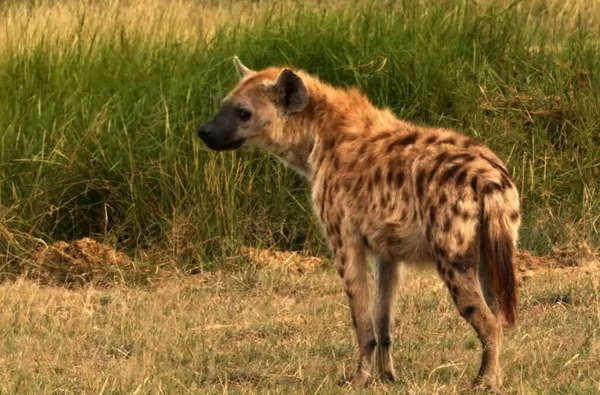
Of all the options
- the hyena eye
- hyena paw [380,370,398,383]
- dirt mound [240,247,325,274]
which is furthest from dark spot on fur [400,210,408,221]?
dirt mound [240,247,325,274]

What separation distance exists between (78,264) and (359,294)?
8.14ft

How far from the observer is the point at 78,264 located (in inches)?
266

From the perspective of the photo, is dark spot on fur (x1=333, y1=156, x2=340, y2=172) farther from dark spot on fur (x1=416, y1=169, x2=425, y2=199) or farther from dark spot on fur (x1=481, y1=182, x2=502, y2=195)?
dark spot on fur (x1=481, y1=182, x2=502, y2=195)

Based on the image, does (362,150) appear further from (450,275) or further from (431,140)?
(450,275)

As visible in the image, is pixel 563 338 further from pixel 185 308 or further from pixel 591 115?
pixel 591 115

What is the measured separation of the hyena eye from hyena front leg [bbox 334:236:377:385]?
0.83 m

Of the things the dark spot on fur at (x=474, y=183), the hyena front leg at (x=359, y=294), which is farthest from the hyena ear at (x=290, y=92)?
the dark spot on fur at (x=474, y=183)

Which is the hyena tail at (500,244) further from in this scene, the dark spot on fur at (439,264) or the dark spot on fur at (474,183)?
the dark spot on fur at (439,264)

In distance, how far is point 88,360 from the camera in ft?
16.5

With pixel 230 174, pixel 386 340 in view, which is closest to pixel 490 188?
pixel 386 340

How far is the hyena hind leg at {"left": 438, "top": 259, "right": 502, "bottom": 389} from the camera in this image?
4156 millimetres

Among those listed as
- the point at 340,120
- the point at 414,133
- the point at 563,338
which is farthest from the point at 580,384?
the point at 340,120

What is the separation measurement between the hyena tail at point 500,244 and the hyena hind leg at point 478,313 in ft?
0.19

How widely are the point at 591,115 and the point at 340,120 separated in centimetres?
305
